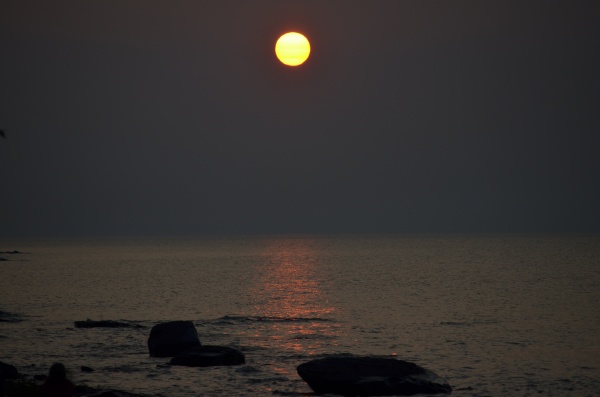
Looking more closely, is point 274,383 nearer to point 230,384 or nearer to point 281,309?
point 230,384

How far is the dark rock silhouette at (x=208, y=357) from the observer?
121ft

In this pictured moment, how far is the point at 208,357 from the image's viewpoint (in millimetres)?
36969

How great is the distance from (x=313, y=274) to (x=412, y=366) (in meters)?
96.6

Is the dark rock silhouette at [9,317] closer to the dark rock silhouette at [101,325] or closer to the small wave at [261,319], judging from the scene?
the dark rock silhouette at [101,325]

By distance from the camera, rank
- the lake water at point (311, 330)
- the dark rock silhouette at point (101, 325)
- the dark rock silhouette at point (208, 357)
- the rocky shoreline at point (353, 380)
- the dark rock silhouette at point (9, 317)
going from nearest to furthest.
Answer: the rocky shoreline at point (353, 380), the lake water at point (311, 330), the dark rock silhouette at point (208, 357), the dark rock silhouette at point (101, 325), the dark rock silhouette at point (9, 317)

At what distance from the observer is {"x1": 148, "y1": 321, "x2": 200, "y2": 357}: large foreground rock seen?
39.3m

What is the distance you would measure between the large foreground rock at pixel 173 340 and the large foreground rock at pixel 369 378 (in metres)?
9.24

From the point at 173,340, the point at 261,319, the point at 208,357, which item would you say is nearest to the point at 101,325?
the point at 261,319

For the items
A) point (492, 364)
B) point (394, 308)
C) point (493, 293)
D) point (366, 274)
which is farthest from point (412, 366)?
point (366, 274)

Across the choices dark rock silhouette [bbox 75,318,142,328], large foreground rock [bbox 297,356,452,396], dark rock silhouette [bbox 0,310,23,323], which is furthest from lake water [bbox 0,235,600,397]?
large foreground rock [bbox 297,356,452,396]

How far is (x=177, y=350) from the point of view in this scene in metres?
39.3

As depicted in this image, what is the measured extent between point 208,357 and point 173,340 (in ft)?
10.2

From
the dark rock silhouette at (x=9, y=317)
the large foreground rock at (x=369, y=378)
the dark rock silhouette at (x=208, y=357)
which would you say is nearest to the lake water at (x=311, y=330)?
the dark rock silhouette at (x=208, y=357)

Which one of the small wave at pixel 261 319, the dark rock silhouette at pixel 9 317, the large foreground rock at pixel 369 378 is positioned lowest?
the large foreground rock at pixel 369 378
